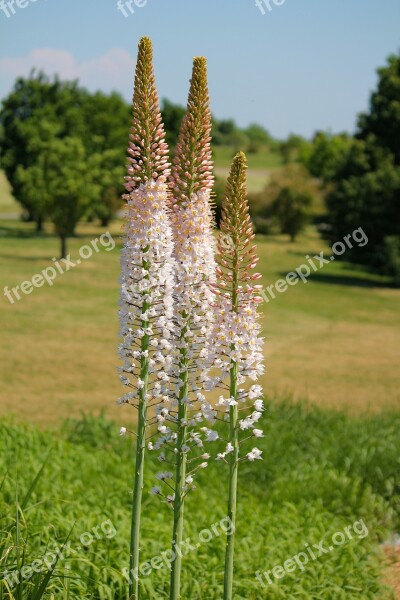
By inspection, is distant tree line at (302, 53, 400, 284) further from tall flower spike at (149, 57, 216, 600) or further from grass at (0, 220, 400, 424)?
tall flower spike at (149, 57, 216, 600)

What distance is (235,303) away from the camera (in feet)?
22.7

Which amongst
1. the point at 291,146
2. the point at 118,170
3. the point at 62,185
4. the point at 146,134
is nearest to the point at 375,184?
the point at 62,185

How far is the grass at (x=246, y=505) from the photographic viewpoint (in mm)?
9812

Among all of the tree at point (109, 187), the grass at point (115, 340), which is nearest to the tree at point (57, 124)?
the tree at point (109, 187)

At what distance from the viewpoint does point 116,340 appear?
3006cm

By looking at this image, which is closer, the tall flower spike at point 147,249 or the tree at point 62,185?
the tall flower spike at point 147,249

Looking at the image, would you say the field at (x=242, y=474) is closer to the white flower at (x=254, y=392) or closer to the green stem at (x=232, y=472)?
the green stem at (x=232, y=472)

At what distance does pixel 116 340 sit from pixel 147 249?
23075mm

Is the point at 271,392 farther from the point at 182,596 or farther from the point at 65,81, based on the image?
the point at 65,81

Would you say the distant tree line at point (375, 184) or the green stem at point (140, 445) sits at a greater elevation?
the distant tree line at point (375, 184)

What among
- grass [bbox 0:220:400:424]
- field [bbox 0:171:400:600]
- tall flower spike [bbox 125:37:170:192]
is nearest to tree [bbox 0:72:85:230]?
grass [bbox 0:220:400:424]

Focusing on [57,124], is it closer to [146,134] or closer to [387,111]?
[387,111]

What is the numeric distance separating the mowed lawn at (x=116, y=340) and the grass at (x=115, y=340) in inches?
1.5

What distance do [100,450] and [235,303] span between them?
27.7 feet
